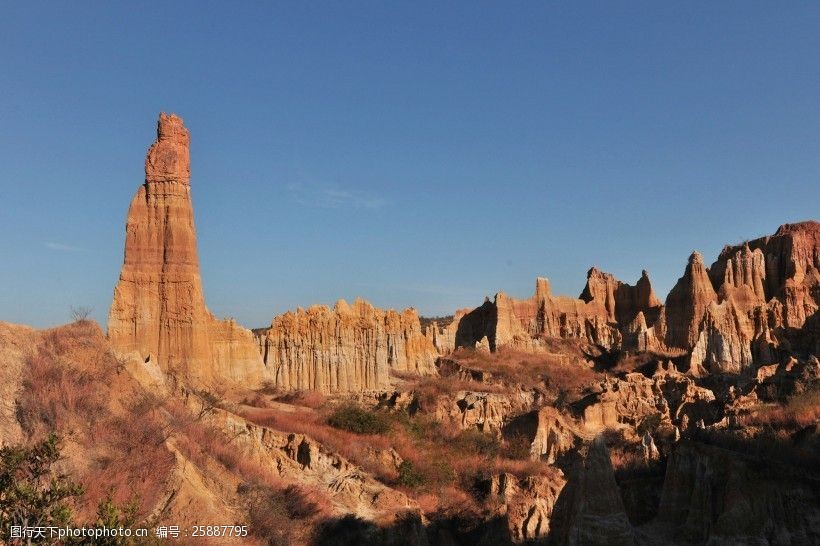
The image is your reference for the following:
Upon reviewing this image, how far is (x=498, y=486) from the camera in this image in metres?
22.8

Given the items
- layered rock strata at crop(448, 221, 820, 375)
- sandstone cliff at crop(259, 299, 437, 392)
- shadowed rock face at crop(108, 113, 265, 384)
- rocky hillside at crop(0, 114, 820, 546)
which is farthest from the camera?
layered rock strata at crop(448, 221, 820, 375)

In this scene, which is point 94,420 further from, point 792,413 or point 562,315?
point 562,315

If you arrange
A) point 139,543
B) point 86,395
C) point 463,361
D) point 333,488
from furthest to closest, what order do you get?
point 463,361 → point 333,488 → point 86,395 → point 139,543

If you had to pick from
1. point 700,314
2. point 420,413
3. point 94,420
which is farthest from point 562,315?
point 94,420

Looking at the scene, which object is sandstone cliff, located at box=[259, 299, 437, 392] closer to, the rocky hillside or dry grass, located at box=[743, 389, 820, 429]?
the rocky hillside

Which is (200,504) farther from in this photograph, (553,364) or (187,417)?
(553,364)

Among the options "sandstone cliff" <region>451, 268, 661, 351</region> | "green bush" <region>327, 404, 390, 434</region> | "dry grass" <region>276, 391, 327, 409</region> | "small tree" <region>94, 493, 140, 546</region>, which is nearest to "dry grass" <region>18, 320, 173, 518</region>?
"small tree" <region>94, 493, 140, 546</region>

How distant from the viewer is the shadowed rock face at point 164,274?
107ft

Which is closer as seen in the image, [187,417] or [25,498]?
[25,498]

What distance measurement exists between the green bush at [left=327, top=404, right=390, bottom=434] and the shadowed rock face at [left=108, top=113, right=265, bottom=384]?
7.37 metres

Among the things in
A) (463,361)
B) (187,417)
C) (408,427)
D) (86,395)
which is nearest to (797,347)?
(463,361)

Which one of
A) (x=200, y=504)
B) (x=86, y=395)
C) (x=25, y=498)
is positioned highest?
(x=86, y=395)

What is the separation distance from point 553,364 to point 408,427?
91.6 feet

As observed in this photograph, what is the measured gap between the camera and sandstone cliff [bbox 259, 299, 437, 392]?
4150cm
